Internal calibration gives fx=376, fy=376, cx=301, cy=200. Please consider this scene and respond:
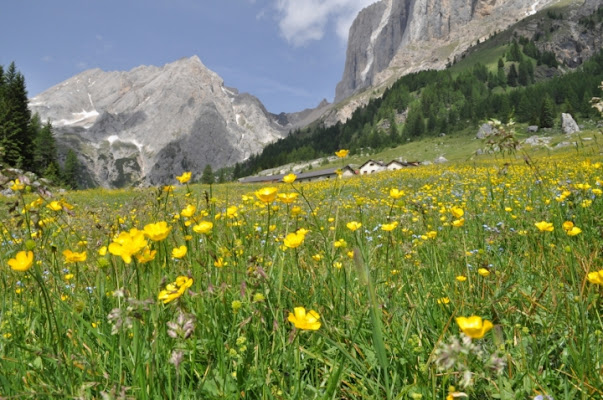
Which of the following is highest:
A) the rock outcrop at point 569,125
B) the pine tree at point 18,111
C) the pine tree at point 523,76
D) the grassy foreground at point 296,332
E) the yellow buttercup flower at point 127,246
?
the pine tree at point 523,76

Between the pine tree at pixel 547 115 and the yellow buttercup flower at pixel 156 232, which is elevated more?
the pine tree at pixel 547 115

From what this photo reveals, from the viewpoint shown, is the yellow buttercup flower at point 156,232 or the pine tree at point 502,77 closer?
the yellow buttercup flower at point 156,232

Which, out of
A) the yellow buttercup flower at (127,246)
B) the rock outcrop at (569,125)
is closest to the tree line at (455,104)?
the rock outcrop at (569,125)

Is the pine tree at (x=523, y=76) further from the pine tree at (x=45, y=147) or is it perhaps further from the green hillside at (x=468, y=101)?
the pine tree at (x=45, y=147)

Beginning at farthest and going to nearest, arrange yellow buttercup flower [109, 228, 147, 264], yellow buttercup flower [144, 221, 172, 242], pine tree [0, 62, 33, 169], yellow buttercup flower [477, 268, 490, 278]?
pine tree [0, 62, 33, 169] < yellow buttercup flower [477, 268, 490, 278] < yellow buttercup flower [144, 221, 172, 242] < yellow buttercup flower [109, 228, 147, 264]

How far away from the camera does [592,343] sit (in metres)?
1.88

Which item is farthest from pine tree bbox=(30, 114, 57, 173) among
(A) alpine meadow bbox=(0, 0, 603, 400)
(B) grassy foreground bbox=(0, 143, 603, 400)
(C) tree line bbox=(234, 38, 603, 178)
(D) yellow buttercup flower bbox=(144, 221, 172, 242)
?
(C) tree line bbox=(234, 38, 603, 178)

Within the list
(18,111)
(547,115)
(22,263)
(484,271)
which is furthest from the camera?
(547,115)

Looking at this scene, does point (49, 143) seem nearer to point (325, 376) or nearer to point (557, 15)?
point (325, 376)

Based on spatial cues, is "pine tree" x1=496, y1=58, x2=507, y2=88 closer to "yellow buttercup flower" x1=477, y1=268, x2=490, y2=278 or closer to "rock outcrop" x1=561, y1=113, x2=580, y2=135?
"rock outcrop" x1=561, y1=113, x2=580, y2=135

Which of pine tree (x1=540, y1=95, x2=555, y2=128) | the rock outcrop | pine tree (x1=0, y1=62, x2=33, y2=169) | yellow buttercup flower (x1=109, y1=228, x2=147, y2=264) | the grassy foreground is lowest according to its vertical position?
the grassy foreground

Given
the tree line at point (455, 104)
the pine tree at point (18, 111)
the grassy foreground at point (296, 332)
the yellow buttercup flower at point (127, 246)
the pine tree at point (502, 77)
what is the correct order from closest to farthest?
the grassy foreground at point (296, 332) → the yellow buttercup flower at point (127, 246) → the pine tree at point (18, 111) → the tree line at point (455, 104) → the pine tree at point (502, 77)

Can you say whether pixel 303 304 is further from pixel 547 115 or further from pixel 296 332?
pixel 547 115

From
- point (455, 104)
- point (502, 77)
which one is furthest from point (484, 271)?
point (502, 77)
